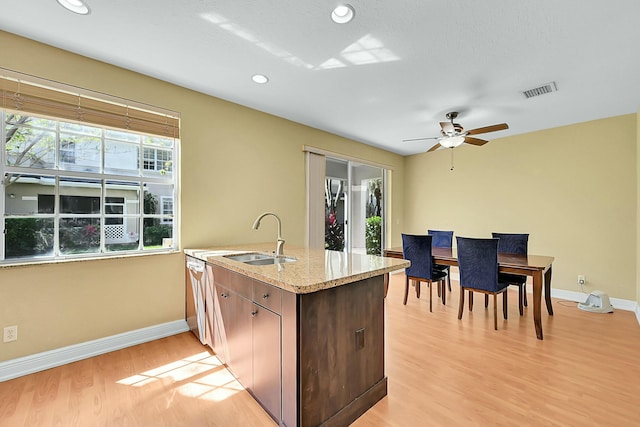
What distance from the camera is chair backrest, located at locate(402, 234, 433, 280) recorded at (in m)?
3.58

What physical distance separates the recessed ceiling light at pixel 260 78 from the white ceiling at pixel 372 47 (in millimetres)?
72

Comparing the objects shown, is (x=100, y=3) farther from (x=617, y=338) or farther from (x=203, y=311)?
(x=617, y=338)

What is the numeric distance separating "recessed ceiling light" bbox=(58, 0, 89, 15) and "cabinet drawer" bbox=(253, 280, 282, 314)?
82.4 inches

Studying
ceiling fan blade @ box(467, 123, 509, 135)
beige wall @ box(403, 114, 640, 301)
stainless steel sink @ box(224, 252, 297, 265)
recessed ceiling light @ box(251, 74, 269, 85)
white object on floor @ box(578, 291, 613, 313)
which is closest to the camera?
stainless steel sink @ box(224, 252, 297, 265)

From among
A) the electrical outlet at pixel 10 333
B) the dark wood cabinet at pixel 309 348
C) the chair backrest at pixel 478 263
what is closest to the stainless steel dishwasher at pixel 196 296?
the dark wood cabinet at pixel 309 348

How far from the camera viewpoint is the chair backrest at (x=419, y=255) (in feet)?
11.8

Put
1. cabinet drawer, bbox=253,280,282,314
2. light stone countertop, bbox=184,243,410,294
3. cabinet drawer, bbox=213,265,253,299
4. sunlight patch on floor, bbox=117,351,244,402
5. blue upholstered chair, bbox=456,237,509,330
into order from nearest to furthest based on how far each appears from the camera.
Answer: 1. light stone countertop, bbox=184,243,410,294
2. cabinet drawer, bbox=253,280,282,314
3. cabinet drawer, bbox=213,265,253,299
4. sunlight patch on floor, bbox=117,351,244,402
5. blue upholstered chair, bbox=456,237,509,330

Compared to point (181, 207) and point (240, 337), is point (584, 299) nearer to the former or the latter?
point (240, 337)

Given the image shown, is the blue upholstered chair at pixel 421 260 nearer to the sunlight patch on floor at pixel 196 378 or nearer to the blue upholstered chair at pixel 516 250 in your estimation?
the blue upholstered chair at pixel 516 250

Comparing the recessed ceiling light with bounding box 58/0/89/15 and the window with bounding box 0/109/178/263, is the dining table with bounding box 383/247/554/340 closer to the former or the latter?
the window with bounding box 0/109/178/263

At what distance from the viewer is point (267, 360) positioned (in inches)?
65.2

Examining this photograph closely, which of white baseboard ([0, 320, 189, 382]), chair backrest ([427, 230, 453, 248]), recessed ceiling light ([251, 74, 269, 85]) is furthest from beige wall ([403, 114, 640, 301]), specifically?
white baseboard ([0, 320, 189, 382])

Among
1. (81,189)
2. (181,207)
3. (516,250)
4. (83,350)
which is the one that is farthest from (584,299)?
(81,189)

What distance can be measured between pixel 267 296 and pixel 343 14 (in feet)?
6.14
